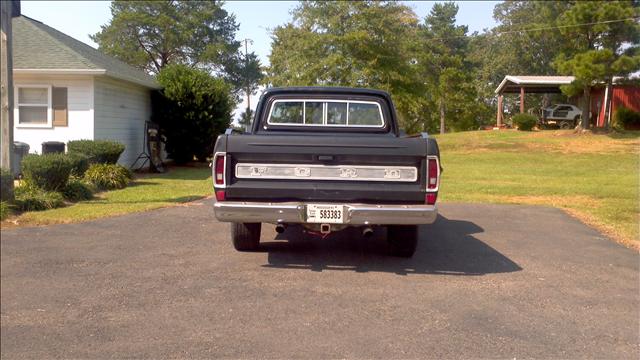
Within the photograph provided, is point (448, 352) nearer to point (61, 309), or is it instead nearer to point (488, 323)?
point (488, 323)

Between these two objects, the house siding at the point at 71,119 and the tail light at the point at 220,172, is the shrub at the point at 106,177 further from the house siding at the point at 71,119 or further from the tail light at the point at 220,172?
the tail light at the point at 220,172

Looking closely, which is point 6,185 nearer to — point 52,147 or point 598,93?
point 52,147

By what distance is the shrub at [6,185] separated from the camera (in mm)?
8946

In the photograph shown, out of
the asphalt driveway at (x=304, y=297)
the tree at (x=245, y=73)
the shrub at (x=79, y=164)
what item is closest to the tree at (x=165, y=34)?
A: the tree at (x=245, y=73)

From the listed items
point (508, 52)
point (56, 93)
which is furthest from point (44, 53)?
point (508, 52)

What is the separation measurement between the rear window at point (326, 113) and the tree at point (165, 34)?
3740 centimetres

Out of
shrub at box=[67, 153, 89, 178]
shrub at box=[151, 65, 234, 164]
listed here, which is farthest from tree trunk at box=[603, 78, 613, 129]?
shrub at box=[67, 153, 89, 178]

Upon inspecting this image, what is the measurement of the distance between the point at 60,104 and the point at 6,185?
6778 millimetres

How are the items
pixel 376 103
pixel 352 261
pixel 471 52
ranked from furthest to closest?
pixel 471 52 → pixel 376 103 → pixel 352 261

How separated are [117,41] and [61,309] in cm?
4255

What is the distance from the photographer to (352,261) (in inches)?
264

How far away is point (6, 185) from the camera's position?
9258mm

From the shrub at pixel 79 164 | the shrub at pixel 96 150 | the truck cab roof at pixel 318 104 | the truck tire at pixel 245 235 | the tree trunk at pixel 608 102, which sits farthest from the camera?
the tree trunk at pixel 608 102

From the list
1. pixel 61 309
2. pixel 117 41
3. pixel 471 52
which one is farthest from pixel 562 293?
pixel 471 52
